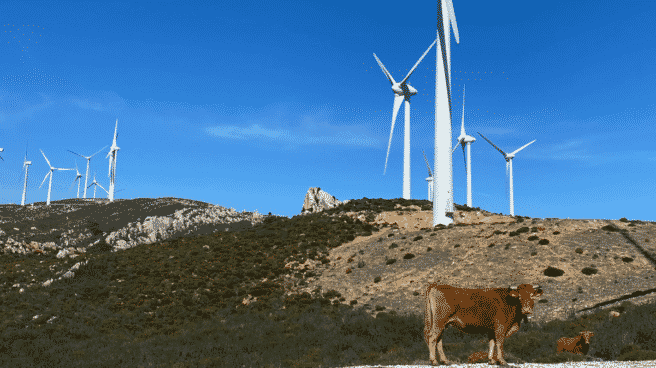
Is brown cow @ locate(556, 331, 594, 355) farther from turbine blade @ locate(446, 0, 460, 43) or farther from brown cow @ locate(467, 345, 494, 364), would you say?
turbine blade @ locate(446, 0, 460, 43)

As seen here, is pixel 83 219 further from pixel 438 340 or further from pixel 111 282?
pixel 438 340

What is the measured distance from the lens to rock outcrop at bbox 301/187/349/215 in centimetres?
7969

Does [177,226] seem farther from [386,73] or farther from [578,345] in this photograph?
[578,345]

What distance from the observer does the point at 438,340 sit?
43.8 feet

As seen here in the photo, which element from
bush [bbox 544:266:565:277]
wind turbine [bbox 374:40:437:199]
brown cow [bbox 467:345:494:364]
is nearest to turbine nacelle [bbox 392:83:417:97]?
wind turbine [bbox 374:40:437:199]

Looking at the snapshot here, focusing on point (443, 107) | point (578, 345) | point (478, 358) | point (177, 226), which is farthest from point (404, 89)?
point (478, 358)

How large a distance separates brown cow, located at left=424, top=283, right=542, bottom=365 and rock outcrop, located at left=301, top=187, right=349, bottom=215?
65.2 metres

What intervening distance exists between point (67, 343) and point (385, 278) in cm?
2431

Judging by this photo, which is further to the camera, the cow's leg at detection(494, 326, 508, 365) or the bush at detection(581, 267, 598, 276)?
the bush at detection(581, 267, 598, 276)

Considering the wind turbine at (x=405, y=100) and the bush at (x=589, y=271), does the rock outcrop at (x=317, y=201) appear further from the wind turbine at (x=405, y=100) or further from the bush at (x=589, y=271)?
the bush at (x=589, y=271)

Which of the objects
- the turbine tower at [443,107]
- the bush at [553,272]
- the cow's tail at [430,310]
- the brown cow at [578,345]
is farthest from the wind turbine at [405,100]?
the cow's tail at [430,310]

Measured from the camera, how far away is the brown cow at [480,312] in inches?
498

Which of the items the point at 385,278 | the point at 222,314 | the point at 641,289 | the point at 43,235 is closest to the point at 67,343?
the point at 222,314

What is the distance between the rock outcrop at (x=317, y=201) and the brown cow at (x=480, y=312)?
65185 mm
